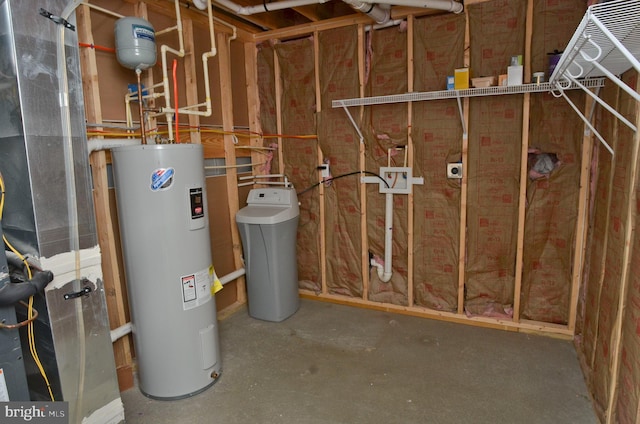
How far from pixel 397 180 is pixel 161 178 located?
1873 millimetres

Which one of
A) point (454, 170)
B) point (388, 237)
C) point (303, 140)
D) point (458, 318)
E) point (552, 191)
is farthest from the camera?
point (303, 140)

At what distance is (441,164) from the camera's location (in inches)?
120

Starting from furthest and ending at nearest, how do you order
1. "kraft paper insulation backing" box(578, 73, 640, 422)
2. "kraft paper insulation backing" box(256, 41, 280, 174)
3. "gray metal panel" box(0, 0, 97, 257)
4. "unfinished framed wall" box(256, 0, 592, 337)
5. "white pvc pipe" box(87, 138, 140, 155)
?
"kraft paper insulation backing" box(256, 41, 280, 174), "unfinished framed wall" box(256, 0, 592, 337), "white pvc pipe" box(87, 138, 140, 155), "kraft paper insulation backing" box(578, 73, 640, 422), "gray metal panel" box(0, 0, 97, 257)

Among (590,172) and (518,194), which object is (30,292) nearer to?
(518,194)

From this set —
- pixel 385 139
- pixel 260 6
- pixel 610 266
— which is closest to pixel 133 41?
pixel 260 6

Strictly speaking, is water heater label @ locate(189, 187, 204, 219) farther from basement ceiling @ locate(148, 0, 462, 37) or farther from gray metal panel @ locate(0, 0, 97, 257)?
basement ceiling @ locate(148, 0, 462, 37)

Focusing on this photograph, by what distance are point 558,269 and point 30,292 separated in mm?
3140

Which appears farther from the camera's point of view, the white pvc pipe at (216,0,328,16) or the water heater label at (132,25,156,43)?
the white pvc pipe at (216,0,328,16)

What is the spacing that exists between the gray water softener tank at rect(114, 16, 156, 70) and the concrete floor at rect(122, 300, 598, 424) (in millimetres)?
1962

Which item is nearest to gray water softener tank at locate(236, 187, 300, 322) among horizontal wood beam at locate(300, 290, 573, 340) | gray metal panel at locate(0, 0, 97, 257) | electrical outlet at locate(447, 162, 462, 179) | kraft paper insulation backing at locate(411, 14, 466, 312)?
horizontal wood beam at locate(300, 290, 573, 340)

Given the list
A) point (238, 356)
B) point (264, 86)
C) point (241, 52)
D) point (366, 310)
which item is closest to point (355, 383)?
point (238, 356)

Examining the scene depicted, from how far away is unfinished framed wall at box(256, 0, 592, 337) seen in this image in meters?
2.75

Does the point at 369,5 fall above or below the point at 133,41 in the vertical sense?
above

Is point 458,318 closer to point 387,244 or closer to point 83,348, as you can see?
point 387,244
